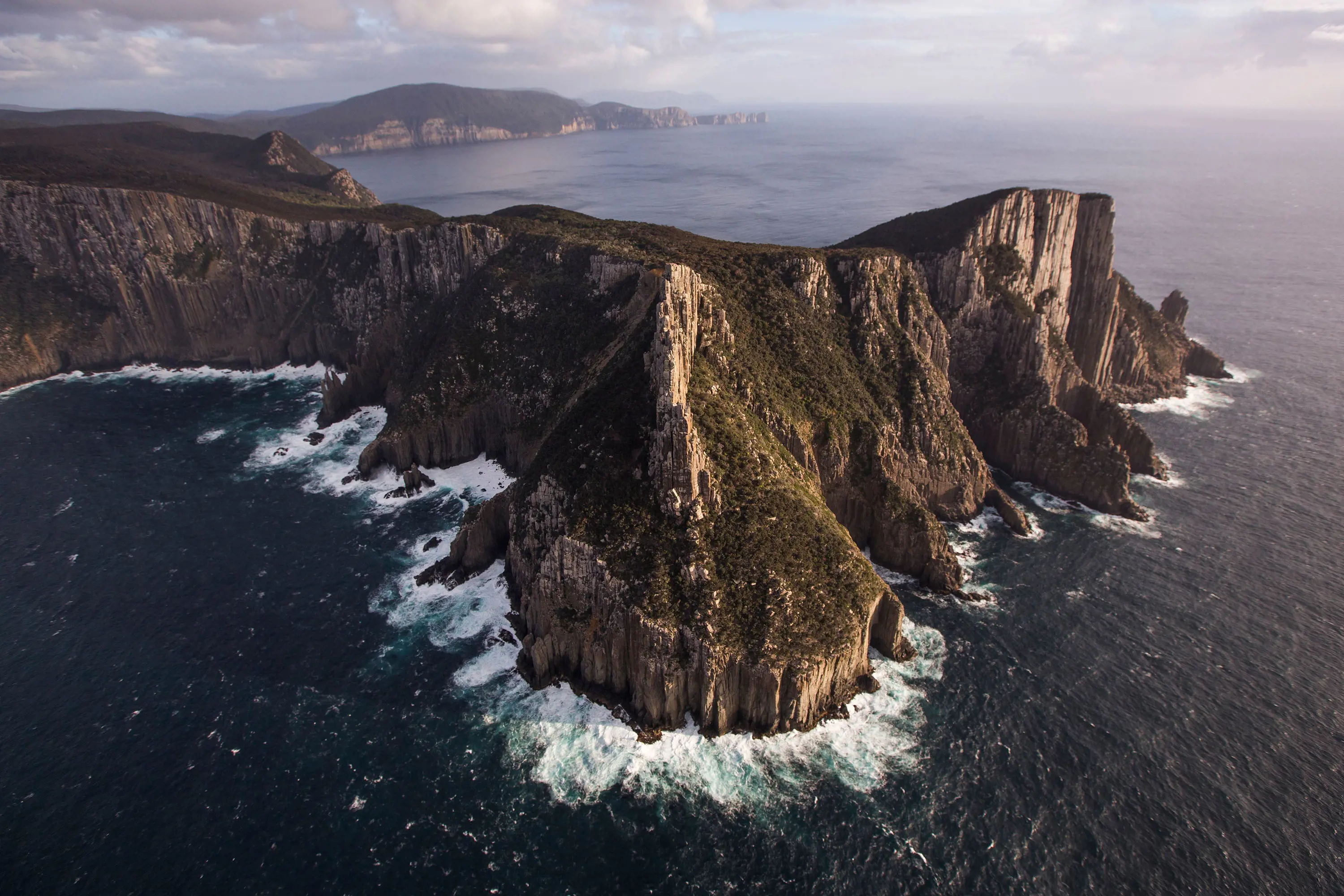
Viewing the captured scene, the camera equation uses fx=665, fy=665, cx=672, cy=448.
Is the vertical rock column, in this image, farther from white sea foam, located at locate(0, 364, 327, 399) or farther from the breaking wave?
white sea foam, located at locate(0, 364, 327, 399)

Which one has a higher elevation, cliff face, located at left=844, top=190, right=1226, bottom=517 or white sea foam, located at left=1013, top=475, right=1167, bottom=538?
cliff face, located at left=844, top=190, right=1226, bottom=517

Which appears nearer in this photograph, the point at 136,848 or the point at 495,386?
the point at 136,848

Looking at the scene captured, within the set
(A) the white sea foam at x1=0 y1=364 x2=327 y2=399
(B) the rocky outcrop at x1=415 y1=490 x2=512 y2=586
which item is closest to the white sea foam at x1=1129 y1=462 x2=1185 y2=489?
(B) the rocky outcrop at x1=415 y1=490 x2=512 y2=586

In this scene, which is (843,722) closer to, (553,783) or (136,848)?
(553,783)

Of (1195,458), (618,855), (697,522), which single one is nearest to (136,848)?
(618,855)

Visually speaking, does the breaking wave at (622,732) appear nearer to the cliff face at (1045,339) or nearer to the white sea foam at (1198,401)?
the cliff face at (1045,339)
